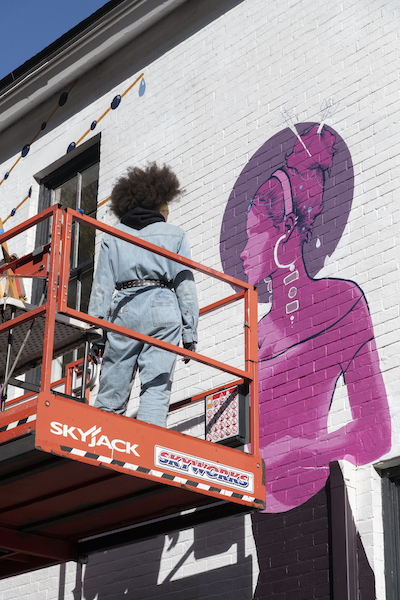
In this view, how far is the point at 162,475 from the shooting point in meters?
5.53

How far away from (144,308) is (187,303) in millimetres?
316

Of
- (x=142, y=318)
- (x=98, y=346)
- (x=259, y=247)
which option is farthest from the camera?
(x=259, y=247)

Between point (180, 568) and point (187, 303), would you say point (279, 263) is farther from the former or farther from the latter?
point (180, 568)

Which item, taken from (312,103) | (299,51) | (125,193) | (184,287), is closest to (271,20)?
(299,51)

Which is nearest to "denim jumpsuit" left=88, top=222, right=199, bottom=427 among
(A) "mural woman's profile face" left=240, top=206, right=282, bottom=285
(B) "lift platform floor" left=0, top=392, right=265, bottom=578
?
(B) "lift platform floor" left=0, top=392, right=265, bottom=578

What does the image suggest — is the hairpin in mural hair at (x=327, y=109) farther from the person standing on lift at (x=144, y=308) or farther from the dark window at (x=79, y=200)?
the dark window at (x=79, y=200)

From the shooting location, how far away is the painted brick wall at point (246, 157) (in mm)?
6555

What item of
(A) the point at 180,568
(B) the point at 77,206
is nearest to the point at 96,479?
(A) the point at 180,568

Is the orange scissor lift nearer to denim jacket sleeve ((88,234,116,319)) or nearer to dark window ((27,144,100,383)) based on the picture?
denim jacket sleeve ((88,234,116,319))

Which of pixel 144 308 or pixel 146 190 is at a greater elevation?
pixel 146 190

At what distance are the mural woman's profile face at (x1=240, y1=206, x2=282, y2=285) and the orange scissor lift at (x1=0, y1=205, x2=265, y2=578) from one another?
94cm

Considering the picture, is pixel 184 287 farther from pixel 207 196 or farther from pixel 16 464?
pixel 207 196

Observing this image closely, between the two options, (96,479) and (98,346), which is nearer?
(96,479)

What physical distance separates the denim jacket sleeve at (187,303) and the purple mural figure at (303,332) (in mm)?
1253
